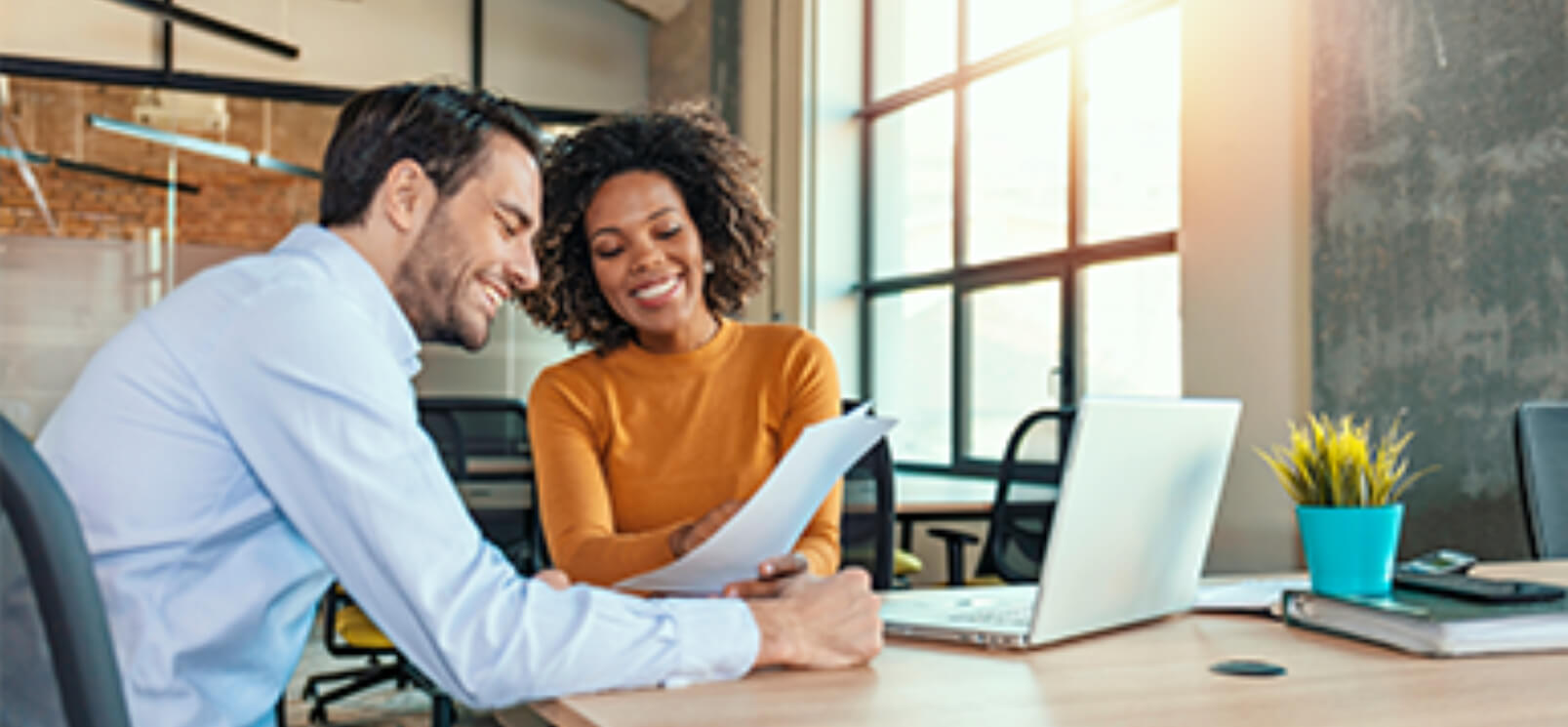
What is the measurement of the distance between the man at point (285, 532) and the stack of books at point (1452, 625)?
518mm

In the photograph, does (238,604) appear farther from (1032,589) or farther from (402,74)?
(402,74)

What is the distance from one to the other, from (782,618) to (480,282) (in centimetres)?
50

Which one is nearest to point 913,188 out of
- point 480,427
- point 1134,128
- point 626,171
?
point 1134,128

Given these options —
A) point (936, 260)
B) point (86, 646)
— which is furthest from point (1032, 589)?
point (936, 260)

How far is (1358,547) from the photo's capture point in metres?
1.28

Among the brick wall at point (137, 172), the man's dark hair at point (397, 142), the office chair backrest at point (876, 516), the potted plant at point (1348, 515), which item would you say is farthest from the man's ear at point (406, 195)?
the brick wall at point (137, 172)

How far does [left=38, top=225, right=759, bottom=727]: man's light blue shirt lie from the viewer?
0.95m

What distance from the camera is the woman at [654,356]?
184cm

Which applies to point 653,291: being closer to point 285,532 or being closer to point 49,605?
point 285,532

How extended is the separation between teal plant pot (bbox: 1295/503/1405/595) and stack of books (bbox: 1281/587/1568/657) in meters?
0.05

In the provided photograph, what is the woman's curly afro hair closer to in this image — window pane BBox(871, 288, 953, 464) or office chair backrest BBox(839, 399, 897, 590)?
→ office chair backrest BBox(839, 399, 897, 590)

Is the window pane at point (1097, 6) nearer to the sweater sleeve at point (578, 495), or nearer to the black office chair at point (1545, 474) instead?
the black office chair at point (1545, 474)

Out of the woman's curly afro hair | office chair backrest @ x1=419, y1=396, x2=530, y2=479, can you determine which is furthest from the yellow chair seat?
the woman's curly afro hair

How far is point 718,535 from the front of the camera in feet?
4.07
